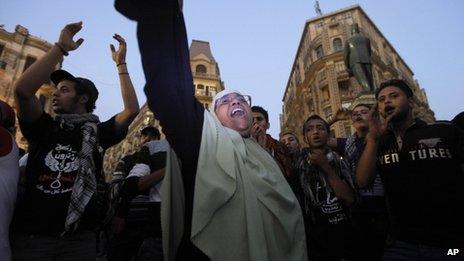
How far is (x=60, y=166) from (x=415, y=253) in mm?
2624

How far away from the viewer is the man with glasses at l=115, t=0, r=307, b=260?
1.24 meters

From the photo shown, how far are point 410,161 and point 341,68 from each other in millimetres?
29189

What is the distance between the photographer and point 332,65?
29031mm

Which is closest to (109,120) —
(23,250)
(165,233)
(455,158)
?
(23,250)

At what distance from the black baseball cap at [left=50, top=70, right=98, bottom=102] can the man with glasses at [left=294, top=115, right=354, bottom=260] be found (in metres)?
2.15

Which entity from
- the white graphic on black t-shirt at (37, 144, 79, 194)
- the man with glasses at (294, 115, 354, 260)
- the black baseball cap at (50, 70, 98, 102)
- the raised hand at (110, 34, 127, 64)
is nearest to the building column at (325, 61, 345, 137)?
the man with glasses at (294, 115, 354, 260)

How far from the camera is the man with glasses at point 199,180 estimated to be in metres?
1.24

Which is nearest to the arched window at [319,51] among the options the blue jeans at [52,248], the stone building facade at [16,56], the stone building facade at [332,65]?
the stone building facade at [332,65]

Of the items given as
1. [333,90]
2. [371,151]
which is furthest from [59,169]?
[333,90]

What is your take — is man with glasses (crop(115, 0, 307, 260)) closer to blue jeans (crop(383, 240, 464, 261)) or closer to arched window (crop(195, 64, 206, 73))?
blue jeans (crop(383, 240, 464, 261))

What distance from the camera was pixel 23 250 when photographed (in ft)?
5.43

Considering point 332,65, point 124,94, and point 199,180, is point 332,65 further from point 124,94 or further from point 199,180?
point 199,180

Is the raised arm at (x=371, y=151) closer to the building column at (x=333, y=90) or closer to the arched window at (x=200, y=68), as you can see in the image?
the building column at (x=333, y=90)

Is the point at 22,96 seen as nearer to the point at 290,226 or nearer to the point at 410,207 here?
the point at 290,226
